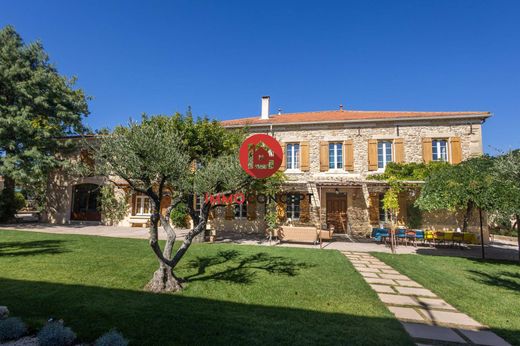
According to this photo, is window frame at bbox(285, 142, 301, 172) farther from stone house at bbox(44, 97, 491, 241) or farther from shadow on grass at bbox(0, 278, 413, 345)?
shadow on grass at bbox(0, 278, 413, 345)

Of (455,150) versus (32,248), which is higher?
(455,150)

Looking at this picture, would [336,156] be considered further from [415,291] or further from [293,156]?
[415,291]

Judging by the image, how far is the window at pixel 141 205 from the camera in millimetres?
17677

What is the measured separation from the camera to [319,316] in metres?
4.17

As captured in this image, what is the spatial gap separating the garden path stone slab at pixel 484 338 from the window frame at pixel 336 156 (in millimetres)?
11524

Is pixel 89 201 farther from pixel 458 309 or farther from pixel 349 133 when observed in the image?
pixel 458 309

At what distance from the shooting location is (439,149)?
45.9 feet

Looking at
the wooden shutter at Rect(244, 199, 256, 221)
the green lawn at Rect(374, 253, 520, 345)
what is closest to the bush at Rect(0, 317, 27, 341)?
the green lawn at Rect(374, 253, 520, 345)

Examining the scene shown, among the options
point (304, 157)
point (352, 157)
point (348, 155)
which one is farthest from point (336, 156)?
point (304, 157)

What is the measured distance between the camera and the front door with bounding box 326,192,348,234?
1491 cm

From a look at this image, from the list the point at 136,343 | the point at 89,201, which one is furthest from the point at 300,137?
the point at 89,201

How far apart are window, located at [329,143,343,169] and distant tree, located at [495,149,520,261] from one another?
7061 mm

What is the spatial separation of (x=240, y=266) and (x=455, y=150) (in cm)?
1283

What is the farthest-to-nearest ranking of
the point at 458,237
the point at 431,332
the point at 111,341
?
the point at 458,237 → the point at 431,332 → the point at 111,341
